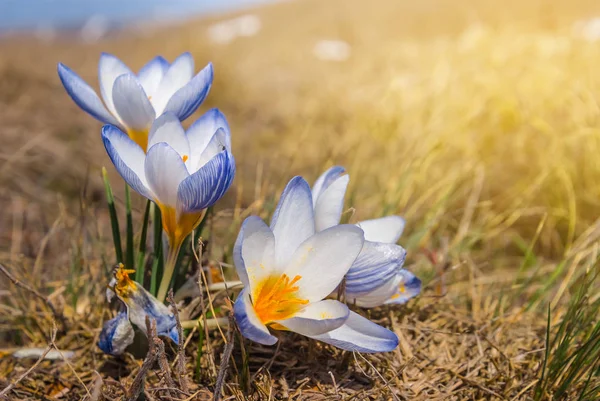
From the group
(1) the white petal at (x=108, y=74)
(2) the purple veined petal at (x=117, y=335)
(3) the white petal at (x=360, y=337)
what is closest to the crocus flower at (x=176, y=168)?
(2) the purple veined petal at (x=117, y=335)

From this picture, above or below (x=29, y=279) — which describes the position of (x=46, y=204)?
below

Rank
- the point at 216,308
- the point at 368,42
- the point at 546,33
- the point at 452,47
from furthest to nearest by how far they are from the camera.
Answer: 1. the point at 368,42
2. the point at 452,47
3. the point at 546,33
4. the point at 216,308

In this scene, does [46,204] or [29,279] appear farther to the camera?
[46,204]

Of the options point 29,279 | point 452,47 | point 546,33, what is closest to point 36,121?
point 29,279

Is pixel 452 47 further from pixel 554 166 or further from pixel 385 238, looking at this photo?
pixel 385 238

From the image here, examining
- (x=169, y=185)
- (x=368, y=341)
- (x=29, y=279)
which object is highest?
(x=169, y=185)

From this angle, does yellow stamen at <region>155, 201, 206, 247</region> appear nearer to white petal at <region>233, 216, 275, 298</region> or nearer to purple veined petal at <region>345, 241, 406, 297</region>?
white petal at <region>233, 216, 275, 298</region>
